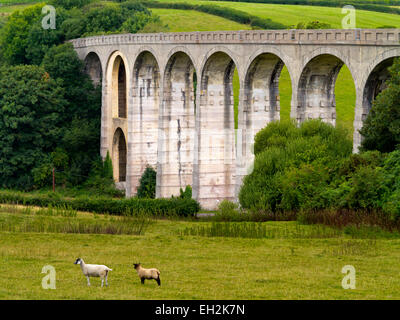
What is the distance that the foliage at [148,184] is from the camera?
83.6 meters

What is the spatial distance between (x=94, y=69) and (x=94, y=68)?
0.77 ft

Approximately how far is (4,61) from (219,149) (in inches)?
1828

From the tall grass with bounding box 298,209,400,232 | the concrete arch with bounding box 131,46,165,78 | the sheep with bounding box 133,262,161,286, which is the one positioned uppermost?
the concrete arch with bounding box 131,46,165,78

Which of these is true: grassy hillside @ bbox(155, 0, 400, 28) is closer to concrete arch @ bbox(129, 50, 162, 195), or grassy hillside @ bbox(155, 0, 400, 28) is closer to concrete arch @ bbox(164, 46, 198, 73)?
concrete arch @ bbox(129, 50, 162, 195)

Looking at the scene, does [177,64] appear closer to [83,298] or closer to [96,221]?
[96,221]

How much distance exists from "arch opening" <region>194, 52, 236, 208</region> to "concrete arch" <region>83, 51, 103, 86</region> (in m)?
32.3

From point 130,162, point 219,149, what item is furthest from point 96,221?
point 130,162

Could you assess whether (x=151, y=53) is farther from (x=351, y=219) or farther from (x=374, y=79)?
(x=351, y=219)

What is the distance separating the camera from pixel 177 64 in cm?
7819

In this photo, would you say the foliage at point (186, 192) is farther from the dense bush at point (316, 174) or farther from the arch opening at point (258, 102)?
the dense bush at point (316, 174)

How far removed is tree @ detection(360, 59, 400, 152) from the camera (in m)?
47.0

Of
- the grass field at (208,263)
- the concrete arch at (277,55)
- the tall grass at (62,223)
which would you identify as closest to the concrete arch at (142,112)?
the concrete arch at (277,55)

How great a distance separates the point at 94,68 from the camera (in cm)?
10162

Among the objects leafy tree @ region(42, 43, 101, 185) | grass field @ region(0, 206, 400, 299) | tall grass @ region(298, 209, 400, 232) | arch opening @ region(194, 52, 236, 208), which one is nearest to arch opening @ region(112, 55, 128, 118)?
leafy tree @ region(42, 43, 101, 185)
